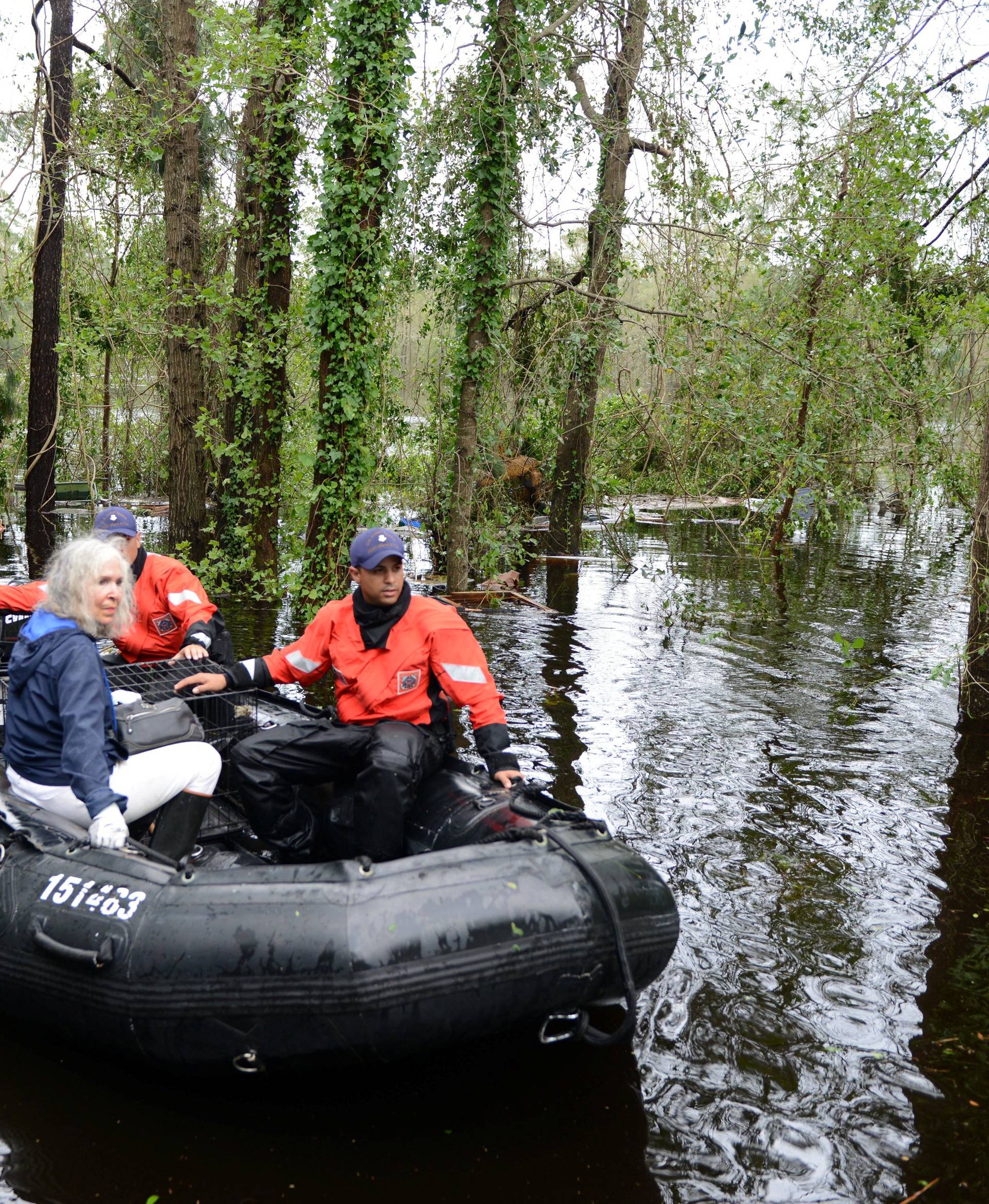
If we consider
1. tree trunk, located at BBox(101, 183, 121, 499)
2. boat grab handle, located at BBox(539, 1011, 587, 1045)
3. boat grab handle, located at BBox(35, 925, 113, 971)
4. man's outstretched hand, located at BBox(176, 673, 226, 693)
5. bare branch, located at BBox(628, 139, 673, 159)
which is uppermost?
bare branch, located at BBox(628, 139, 673, 159)

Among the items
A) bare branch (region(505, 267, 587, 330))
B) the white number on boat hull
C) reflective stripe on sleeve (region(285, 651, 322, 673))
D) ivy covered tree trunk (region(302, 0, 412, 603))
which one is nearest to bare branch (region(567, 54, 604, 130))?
bare branch (region(505, 267, 587, 330))

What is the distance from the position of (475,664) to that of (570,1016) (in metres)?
1.38

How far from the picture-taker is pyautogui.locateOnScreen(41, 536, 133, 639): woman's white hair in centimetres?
338

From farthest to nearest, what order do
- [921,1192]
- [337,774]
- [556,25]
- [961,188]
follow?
1. [556,25]
2. [961,188]
3. [337,774]
4. [921,1192]

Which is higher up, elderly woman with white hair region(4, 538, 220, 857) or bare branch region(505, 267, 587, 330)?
bare branch region(505, 267, 587, 330)

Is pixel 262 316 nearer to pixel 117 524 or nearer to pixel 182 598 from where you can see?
pixel 117 524

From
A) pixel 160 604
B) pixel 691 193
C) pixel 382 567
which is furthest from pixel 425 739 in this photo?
pixel 691 193

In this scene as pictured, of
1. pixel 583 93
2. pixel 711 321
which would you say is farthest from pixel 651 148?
pixel 711 321

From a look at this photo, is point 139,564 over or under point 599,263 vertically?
under

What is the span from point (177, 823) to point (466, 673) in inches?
46.1

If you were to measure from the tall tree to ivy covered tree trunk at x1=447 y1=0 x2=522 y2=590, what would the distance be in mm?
831

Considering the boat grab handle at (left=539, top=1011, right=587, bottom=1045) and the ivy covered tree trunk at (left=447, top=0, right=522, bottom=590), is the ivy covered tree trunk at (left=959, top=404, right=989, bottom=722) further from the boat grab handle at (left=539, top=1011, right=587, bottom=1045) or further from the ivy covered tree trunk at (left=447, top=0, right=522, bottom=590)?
the ivy covered tree trunk at (left=447, top=0, right=522, bottom=590)

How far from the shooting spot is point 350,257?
8.41 m

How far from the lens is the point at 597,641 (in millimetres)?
9453
